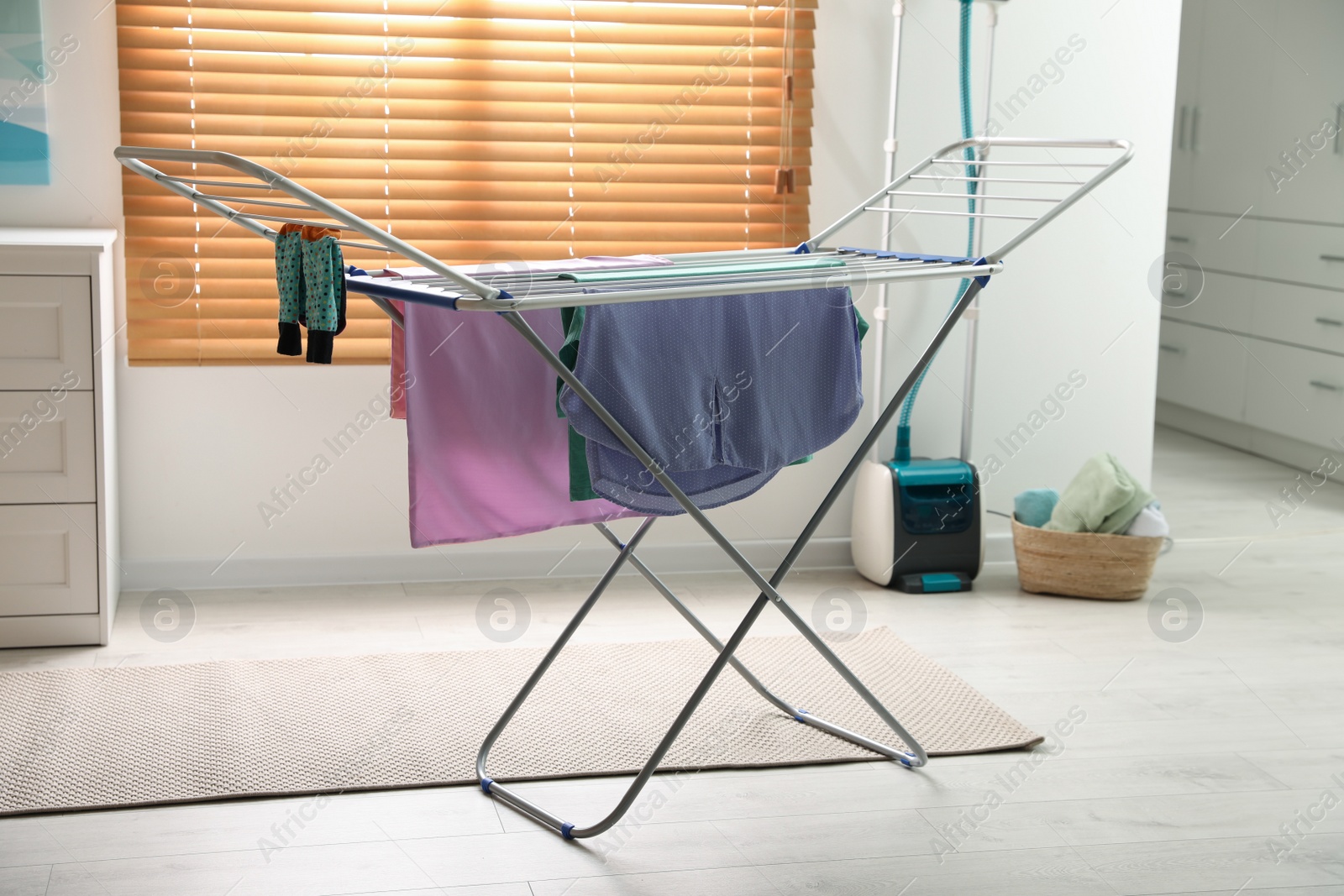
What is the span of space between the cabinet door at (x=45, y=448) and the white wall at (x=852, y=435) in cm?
43

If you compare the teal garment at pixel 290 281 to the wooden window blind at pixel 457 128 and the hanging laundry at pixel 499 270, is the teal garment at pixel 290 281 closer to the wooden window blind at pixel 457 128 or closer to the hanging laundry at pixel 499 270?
the hanging laundry at pixel 499 270

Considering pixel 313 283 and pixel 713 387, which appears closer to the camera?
pixel 313 283

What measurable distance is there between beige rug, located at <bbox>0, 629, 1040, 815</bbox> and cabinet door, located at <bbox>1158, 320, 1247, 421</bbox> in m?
2.79

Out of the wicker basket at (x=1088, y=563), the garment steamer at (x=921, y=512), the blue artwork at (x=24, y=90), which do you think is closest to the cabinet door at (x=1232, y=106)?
the garment steamer at (x=921, y=512)

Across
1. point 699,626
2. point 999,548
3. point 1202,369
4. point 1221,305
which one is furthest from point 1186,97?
point 699,626

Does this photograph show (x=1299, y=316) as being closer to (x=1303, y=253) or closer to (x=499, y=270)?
(x=1303, y=253)

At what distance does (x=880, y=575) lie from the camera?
3438 mm

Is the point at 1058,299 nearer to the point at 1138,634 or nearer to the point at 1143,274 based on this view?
the point at 1143,274

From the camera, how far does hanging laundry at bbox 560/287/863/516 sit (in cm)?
187

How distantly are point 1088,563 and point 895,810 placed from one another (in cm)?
137

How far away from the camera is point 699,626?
238 centimetres

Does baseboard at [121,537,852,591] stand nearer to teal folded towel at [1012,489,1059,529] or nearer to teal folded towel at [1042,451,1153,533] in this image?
teal folded towel at [1012,489,1059,529]

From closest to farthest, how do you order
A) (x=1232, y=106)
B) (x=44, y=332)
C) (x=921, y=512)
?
Answer: 1. (x=44, y=332)
2. (x=921, y=512)
3. (x=1232, y=106)

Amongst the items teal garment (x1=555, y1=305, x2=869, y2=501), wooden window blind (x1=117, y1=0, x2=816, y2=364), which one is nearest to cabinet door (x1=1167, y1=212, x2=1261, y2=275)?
wooden window blind (x1=117, y1=0, x2=816, y2=364)
